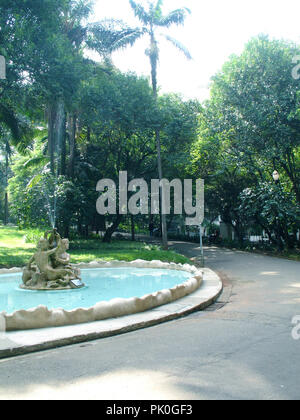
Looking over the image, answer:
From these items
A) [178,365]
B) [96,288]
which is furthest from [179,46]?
[178,365]

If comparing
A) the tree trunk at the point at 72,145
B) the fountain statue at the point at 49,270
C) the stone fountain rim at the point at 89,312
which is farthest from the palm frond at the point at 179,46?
the stone fountain rim at the point at 89,312

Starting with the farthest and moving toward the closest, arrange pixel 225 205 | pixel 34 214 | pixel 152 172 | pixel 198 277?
pixel 225 205 → pixel 152 172 → pixel 34 214 → pixel 198 277

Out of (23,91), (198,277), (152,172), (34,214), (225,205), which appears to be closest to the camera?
(198,277)

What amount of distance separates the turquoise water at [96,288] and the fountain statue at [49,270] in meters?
0.31

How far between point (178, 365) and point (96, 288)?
7.79 metres

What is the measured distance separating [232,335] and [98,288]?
21.6 feet

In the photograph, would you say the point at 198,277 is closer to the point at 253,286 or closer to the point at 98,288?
the point at 253,286

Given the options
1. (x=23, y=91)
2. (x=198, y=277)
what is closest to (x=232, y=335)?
(x=198, y=277)

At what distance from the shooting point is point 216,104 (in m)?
25.8

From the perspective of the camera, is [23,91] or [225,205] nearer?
[23,91]

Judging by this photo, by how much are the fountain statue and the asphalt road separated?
498 cm

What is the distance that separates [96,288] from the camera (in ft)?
42.6

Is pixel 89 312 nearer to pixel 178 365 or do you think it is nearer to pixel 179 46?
pixel 178 365

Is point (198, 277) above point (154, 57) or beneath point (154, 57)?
beneath
